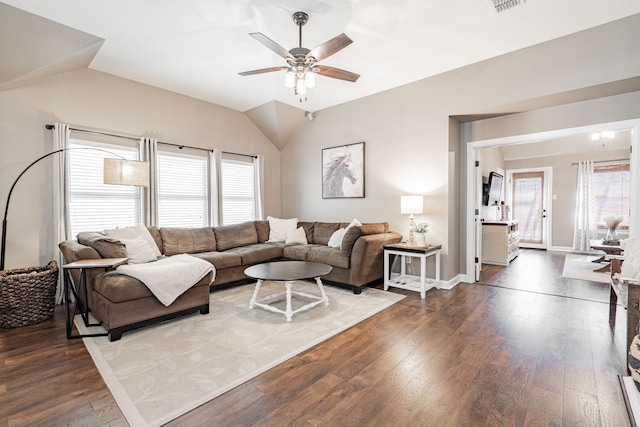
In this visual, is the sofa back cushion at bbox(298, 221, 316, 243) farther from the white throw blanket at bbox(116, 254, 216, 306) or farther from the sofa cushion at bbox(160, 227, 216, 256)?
the white throw blanket at bbox(116, 254, 216, 306)

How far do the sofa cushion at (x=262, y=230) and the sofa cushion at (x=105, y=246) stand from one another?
7.65 feet

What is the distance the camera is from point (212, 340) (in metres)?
2.58

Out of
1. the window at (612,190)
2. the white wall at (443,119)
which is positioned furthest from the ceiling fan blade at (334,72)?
the window at (612,190)

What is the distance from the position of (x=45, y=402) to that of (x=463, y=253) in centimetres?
474

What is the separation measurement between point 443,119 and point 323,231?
2531 mm

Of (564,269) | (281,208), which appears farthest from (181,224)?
(564,269)

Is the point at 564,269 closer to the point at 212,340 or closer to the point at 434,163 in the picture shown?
the point at 434,163

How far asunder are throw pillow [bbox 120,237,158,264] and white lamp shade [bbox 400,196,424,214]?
335 cm

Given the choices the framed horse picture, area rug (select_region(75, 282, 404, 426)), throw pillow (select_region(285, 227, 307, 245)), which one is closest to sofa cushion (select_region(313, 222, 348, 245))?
throw pillow (select_region(285, 227, 307, 245))

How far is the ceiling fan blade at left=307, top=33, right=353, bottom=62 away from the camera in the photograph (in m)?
2.34

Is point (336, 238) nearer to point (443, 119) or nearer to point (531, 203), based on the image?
point (443, 119)

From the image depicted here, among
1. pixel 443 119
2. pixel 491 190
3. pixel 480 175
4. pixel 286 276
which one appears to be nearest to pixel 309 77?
pixel 286 276

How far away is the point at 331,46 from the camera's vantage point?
247 centimetres

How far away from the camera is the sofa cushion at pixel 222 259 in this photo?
397 centimetres
